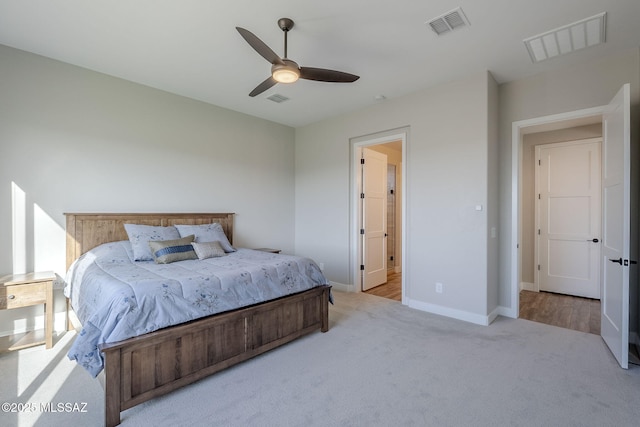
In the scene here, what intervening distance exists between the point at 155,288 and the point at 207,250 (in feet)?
4.07

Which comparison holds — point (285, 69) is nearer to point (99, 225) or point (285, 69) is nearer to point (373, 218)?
point (99, 225)

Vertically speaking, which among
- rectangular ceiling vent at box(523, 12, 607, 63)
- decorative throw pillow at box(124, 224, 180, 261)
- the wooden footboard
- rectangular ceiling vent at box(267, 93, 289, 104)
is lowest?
the wooden footboard

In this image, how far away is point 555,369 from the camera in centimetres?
241

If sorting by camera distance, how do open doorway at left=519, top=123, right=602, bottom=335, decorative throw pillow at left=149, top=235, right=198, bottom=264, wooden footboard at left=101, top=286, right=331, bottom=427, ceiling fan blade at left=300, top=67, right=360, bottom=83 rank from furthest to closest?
open doorway at left=519, top=123, right=602, bottom=335
decorative throw pillow at left=149, top=235, right=198, bottom=264
ceiling fan blade at left=300, top=67, right=360, bottom=83
wooden footboard at left=101, top=286, right=331, bottom=427

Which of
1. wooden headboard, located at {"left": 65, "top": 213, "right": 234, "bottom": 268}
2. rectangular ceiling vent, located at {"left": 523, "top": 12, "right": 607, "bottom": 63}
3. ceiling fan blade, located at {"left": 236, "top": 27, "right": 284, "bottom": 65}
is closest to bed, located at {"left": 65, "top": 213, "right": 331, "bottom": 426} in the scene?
wooden headboard, located at {"left": 65, "top": 213, "right": 234, "bottom": 268}

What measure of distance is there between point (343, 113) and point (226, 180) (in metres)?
2.15

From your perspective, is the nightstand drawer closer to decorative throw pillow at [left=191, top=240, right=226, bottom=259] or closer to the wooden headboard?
the wooden headboard

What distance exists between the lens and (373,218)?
5.01 meters

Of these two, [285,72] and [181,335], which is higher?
[285,72]

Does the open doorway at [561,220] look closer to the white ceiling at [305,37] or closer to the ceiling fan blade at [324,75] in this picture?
the white ceiling at [305,37]

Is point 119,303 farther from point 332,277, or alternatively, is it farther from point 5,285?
point 332,277

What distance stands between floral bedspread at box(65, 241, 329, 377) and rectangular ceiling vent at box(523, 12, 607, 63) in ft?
10.00

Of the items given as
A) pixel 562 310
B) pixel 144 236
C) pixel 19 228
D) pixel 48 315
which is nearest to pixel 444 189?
pixel 562 310

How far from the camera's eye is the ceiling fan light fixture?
7.62ft
